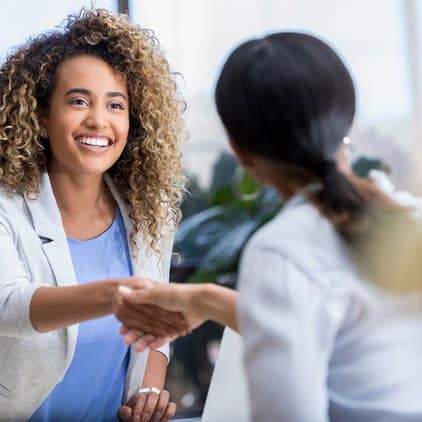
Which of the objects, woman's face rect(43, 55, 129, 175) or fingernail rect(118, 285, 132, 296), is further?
woman's face rect(43, 55, 129, 175)

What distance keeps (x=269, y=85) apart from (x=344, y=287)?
0.28 meters

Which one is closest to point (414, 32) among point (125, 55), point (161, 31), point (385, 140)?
point (385, 140)

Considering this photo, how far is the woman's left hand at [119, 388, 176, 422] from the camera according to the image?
1.97 meters

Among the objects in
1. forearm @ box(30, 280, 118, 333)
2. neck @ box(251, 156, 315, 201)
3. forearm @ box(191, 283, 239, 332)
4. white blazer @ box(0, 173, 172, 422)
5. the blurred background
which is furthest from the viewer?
the blurred background

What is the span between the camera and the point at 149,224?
6.87 feet

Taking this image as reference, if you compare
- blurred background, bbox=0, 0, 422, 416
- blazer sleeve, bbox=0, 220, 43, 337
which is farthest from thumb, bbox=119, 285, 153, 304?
blurred background, bbox=0, 0, 422, 416

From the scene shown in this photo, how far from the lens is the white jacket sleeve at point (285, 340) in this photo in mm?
1090

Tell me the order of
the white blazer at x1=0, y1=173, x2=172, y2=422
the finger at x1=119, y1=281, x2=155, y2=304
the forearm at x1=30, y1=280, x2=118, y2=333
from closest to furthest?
the finger at x1=119, y1=281, x2=155, y2=304, the forearm at x1=30, y1=280, x2=118, y2=333, the white blazer at x1=0, y1=173, x2=172, y2=422

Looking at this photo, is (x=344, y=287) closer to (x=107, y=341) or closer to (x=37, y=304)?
(x=37, y=304)

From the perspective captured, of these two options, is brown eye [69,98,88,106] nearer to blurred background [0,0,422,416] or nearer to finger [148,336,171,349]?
finger [148,336,171,349]

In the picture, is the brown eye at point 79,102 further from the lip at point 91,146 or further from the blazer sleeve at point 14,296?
the blazer sleeve at point 14,296

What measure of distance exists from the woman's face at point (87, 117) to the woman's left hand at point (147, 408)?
509mm

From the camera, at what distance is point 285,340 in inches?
42.8

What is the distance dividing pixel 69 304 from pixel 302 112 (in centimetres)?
68
